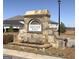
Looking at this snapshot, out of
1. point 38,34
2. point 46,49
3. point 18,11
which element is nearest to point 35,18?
point 38,34

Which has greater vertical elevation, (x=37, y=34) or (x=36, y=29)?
(x=36, y=29)

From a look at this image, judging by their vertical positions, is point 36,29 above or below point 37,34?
above

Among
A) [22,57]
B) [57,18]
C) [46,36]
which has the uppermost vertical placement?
[57,18]

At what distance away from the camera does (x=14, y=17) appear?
7.33 ft

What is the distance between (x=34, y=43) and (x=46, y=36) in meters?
0.31

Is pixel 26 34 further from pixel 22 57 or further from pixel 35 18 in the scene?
pixel 22 57

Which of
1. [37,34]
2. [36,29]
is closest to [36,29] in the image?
[36,29]

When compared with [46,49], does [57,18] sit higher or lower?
higher

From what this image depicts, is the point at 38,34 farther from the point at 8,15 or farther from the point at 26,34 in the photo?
the point at 8,15

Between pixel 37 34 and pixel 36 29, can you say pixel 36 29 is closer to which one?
pixel 36 29
